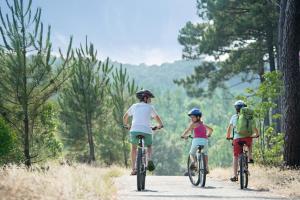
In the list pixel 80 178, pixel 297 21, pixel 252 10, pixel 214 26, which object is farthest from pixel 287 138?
pixel 214 26

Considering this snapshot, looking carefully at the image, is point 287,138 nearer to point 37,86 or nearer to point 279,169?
point 279,169

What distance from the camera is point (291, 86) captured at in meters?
12.8

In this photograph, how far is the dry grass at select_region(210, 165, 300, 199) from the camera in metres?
9.16

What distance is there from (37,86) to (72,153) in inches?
638

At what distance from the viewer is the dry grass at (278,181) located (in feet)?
30.1

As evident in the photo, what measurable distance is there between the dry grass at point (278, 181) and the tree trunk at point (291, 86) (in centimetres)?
67

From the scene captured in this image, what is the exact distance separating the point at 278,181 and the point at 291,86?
10.3ft

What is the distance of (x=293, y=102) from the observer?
41.5 feet

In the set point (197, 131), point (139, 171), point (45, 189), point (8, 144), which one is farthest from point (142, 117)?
point (8, 144)

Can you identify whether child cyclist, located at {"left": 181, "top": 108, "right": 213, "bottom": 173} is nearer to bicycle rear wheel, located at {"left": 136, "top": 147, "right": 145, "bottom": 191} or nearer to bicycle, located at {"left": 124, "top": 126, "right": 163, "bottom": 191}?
bicycle, located at {"left": 124, "top": 126, "right": 163, "bottom": 191}

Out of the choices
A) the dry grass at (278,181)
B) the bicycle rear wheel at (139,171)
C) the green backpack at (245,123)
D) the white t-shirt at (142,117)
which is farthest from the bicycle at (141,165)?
the dry grass at (278,181)

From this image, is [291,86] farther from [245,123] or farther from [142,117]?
[142,117]

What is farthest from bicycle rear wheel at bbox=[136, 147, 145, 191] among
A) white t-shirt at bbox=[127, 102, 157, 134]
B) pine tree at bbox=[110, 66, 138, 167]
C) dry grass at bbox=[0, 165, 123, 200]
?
pine tree at bbox=[110, 66, 138, 167]

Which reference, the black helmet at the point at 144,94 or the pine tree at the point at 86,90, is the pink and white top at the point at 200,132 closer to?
the black helmet at the point at 144,94
